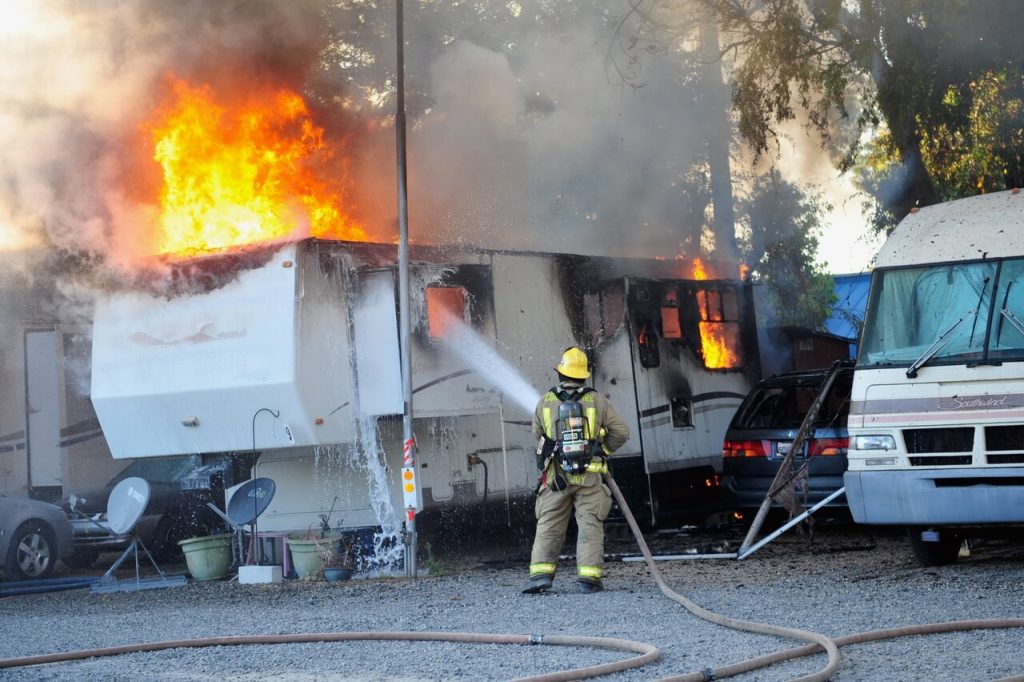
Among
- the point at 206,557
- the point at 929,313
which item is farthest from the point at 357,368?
the point at 929,313

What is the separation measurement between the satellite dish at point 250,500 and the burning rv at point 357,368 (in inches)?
12.8

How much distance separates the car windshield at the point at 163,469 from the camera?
579 inches

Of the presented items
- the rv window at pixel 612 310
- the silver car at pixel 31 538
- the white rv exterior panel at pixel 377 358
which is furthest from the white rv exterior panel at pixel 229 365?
the rv window at pixel 612 310

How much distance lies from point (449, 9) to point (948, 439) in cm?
958

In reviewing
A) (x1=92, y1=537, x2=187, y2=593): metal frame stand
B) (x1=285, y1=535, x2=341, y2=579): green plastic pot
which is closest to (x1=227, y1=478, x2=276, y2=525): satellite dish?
(x1=285, y1=535, x2=341, y2=579): green plastic pot

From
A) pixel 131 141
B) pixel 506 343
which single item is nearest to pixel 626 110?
pixel 506 343

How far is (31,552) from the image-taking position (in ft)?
44.4

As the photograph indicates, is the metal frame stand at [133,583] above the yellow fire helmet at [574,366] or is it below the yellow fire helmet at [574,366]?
below

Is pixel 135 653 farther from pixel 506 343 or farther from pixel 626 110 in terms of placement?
pixel 626 110

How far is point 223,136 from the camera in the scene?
43.2 feet

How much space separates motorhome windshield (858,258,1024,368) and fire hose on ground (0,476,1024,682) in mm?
2517

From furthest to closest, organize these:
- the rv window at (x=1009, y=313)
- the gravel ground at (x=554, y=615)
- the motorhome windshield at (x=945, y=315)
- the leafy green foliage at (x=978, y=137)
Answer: the leafy green foliage at (x=978, y=137) < the motorhome windshield at (x=945, y=315) < the rv window at (x=1009, y=313) < the gravel ground at (x=554, y=615)

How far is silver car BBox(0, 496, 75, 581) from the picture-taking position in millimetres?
13318

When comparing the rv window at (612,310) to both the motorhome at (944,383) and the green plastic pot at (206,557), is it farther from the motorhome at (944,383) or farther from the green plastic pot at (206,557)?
the green plastic pot at (206,557)
